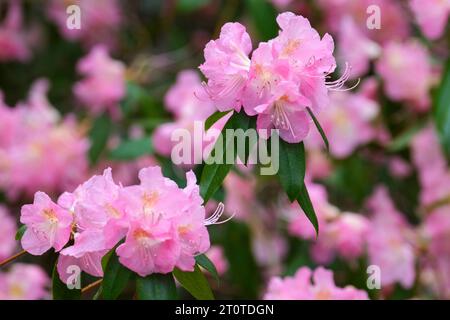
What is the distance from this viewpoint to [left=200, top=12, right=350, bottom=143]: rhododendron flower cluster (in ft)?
2.70

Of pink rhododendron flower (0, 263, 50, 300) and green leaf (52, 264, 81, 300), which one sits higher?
pink rhododendron flower (0, 263, 50, 300)

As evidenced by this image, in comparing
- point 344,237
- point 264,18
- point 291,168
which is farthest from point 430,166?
point 291,168

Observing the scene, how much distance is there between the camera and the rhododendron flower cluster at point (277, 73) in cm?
82

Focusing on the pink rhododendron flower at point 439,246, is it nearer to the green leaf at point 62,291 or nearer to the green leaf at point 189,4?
the green leaf at point 189,4

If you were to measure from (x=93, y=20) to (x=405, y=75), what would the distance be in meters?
0.83

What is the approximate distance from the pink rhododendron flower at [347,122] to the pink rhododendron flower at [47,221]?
84 cm

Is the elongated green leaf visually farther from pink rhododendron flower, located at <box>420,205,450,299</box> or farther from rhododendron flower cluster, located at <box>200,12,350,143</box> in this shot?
pink rhododendron flower, located at <box>420,205,450,299</box>

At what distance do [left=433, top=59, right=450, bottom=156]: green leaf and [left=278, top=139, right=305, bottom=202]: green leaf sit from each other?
2.02 feet

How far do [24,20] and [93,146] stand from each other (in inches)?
24.5

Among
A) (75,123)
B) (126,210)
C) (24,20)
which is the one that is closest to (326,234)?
(75,123)

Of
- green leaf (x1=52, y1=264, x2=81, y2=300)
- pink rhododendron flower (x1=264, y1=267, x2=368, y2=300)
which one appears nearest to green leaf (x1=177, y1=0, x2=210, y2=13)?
pink rhododendron flower (x1=264, y1=267, x2=368, y2=300)

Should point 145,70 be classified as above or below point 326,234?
above
